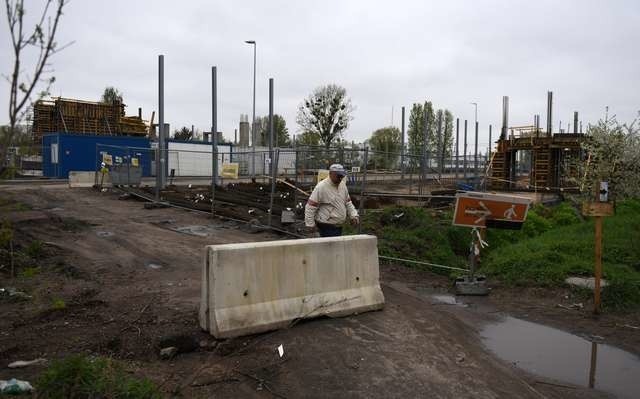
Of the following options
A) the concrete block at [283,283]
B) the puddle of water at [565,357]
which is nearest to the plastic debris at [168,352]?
the concrete block at [283,283]

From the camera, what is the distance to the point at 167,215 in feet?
51.6

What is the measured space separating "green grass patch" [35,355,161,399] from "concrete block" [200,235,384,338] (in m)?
1.53

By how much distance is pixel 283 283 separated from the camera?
600cm

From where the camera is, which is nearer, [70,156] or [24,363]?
[24,363]

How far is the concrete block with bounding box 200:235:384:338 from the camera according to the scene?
5.49 metres

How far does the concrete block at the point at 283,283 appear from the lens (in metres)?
5.49

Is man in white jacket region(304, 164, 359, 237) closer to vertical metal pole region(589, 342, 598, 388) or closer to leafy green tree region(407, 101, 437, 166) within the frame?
vertical metal pole region(589, 342, 598, 388)

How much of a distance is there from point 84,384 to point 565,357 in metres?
4.67

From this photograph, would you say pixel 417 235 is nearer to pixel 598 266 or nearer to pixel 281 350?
pixel 598 266

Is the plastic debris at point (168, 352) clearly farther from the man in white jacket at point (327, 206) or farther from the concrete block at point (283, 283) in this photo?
the man in white jacket at point (327, 206)

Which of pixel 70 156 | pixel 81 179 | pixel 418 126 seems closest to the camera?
pixel 81 179

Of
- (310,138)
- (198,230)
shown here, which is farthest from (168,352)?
(310,138)

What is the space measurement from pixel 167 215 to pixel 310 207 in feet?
28.6

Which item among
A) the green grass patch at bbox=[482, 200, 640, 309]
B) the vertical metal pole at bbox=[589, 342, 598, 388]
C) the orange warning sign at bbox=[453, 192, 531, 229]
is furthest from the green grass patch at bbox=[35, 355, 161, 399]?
the green grass patch at bbox=[482, 200, 640, 309]
